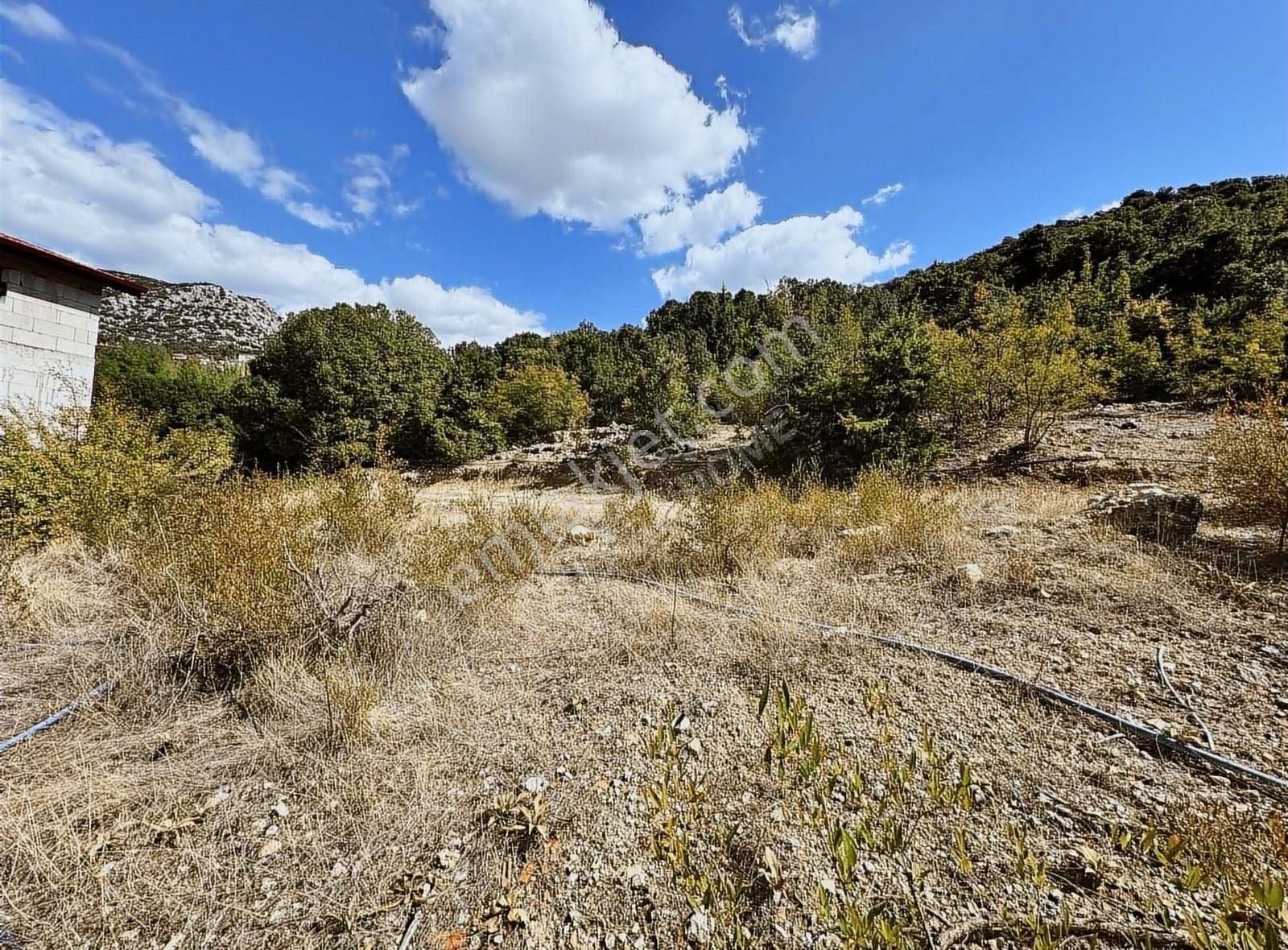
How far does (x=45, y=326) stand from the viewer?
17.2 feet

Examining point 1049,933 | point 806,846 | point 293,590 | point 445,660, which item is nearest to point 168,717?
point 293,590

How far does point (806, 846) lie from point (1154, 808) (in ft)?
4.13

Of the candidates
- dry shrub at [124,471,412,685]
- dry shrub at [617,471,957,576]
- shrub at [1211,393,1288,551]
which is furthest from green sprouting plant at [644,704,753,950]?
shrub at [1211,393,1288,551]

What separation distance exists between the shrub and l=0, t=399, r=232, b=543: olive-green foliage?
928 cm

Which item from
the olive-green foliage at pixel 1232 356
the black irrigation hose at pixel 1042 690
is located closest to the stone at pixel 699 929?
the black irrigation hose at pixel 1042 690

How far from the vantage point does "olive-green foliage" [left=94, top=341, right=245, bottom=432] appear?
41.0 feet

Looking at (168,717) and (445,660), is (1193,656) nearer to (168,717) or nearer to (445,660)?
(445,660)

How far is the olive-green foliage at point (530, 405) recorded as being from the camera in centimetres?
1400

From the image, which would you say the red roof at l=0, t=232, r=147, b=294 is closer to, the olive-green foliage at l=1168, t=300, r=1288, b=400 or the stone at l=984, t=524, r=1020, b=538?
the stone at l=984, t=524, r=1020, b=538

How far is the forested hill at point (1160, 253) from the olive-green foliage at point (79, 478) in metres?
17.0

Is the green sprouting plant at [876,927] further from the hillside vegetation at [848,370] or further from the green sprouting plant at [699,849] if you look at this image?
the hillside vegetation at [848,370]

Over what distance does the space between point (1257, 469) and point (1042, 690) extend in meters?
3.52

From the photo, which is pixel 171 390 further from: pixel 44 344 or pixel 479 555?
pixel 479 555

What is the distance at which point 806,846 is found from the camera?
1596 millimetres
